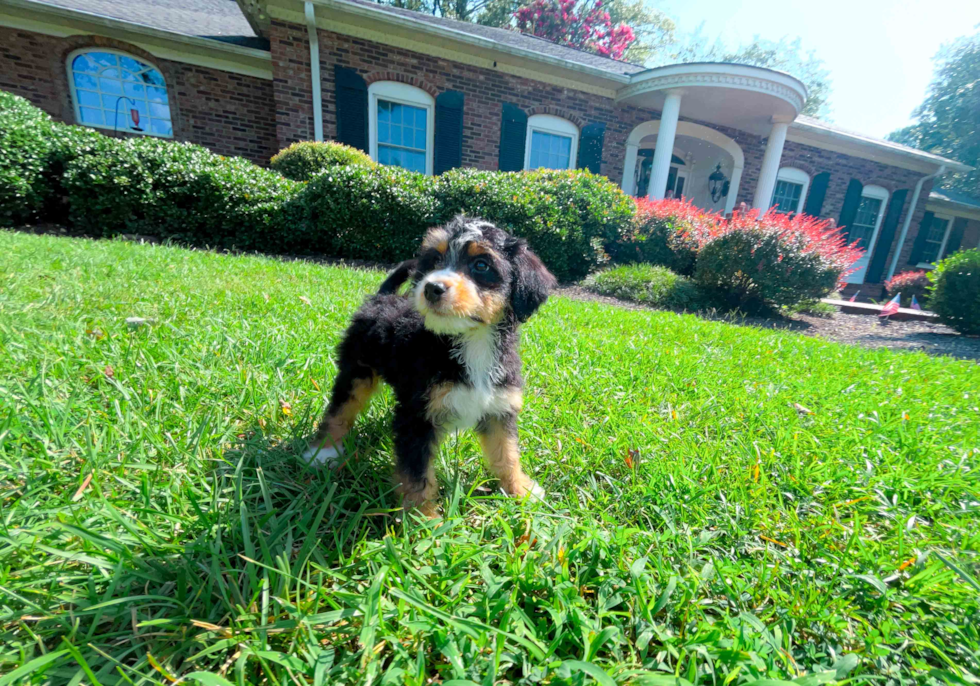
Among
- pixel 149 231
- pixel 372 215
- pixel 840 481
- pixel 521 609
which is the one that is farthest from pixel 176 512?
pixel 149 231

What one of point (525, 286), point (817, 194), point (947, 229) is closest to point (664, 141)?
point (817, 194)

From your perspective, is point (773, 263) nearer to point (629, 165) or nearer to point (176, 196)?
point (629, 165)

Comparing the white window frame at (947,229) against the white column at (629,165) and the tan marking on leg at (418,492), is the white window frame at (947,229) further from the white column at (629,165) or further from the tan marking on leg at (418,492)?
the tan marking on leg at (418,492)

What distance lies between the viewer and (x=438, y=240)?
211cm

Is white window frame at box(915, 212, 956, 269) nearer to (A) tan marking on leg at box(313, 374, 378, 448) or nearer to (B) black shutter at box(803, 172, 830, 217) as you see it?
(B) black shutter at box(803, 172, 830, 217)

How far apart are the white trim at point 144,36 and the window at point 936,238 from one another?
31898mm

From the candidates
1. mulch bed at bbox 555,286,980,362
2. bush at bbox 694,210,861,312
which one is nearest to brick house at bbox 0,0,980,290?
bush at bbox 694,210,861,312

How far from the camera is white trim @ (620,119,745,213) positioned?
15.4 meters

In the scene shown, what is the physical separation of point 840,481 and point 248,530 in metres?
2.80

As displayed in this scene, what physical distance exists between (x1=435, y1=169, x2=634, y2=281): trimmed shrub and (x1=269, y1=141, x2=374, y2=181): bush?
3.16 metres

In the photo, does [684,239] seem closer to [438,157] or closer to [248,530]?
[438,157]

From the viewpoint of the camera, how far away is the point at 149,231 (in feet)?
27.5

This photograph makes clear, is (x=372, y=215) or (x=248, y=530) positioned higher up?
(x=372, y=215)

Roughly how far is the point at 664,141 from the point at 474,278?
585 inches
